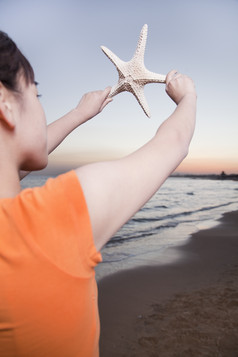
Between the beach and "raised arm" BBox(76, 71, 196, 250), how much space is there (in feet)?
8.61

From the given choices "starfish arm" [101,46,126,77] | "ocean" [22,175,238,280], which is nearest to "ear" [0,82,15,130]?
"starfish arm" [101,46,126,77]

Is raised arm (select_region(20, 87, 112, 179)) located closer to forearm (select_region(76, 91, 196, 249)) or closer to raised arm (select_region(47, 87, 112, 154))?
raised arm (select_region(47, 87, 112, 154))

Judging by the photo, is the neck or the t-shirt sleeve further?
the neck

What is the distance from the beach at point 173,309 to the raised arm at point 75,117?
2350 mm

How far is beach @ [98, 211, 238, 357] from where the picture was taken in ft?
9.39

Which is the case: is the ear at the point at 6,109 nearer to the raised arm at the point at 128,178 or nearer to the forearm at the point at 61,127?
the raised arm at the point at 128,178

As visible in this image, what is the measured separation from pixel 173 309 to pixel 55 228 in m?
3.48

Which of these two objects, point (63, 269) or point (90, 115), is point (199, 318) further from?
point (63, 269)

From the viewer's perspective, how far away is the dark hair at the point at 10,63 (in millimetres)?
747

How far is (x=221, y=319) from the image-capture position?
329 cm

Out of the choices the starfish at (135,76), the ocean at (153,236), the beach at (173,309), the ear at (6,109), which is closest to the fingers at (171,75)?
the ear at (6,109)

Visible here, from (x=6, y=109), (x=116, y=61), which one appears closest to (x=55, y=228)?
(x=6, y=109)

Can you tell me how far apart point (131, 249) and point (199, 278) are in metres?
2.39

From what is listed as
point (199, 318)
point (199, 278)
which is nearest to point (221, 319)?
point (199, 318)
